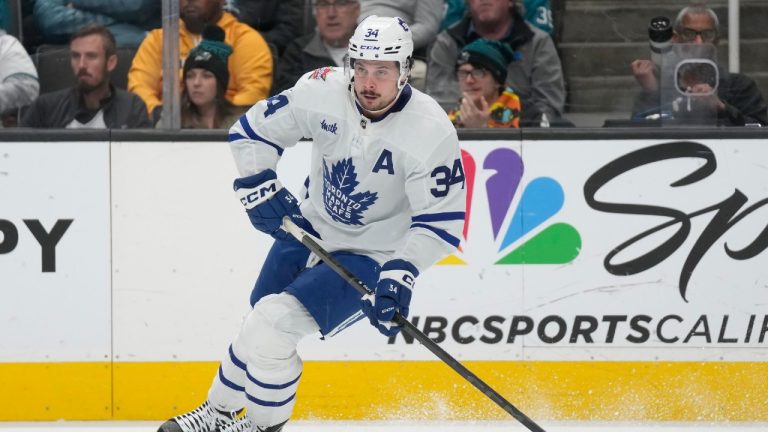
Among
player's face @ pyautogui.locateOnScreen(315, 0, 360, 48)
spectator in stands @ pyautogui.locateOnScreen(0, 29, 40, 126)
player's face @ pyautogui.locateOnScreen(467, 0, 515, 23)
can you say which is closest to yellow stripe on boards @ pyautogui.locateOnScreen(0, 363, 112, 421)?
spectator in stands @ pyautogui.locateOnScreen(0, 29, 40, 126)

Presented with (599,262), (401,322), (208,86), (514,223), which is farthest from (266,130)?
(599,262)

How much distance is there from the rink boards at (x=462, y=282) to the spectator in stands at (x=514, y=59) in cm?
17

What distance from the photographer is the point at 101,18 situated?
482cm

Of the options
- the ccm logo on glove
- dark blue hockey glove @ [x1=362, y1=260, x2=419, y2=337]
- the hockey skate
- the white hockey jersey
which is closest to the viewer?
dark blue hockey glove @ [x1=362, y1=260, x2=419, y2=337]

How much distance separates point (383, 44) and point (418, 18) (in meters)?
1.26

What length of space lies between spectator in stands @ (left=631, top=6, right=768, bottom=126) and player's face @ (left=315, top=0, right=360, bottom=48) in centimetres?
100

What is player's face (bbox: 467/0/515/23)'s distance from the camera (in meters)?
4.83

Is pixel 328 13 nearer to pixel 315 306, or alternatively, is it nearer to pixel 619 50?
pixel 619 50

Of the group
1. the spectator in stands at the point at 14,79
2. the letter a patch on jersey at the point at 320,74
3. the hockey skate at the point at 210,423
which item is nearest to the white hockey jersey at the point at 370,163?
the letter a patch on jersey at the point at 320,74

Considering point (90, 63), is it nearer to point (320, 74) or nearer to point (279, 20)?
point (279, 20)

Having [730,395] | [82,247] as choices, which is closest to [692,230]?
[730,395]

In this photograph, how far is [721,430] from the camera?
15.6 feet

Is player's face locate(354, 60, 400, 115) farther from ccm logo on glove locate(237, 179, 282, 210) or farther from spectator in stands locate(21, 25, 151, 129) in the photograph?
spectator in stands locate(21, 25, 151, 129)

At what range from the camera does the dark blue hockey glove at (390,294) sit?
3666 millimetres
